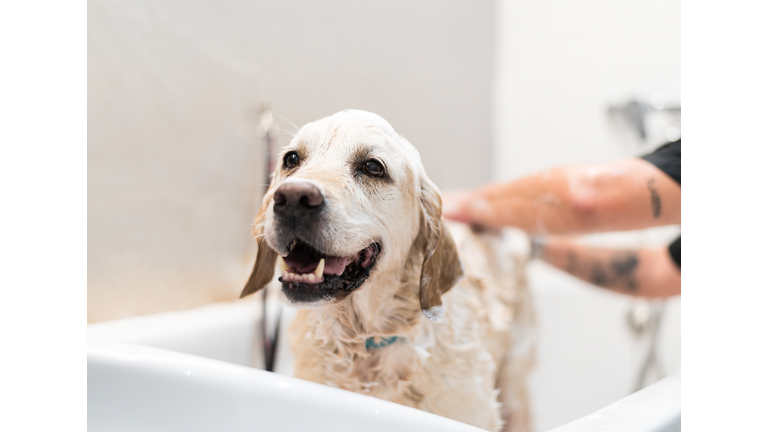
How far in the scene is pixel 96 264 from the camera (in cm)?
69

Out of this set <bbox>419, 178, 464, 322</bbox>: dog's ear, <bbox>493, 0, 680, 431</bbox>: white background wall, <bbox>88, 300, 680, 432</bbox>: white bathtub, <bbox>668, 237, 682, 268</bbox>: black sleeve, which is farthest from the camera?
<bbox>493, 0, 680, 431</bbox>: white background wall

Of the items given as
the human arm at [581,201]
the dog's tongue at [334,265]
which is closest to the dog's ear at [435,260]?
the dog's tongue at [334,265]

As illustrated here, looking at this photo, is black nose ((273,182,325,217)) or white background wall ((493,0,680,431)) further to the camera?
white background wall ((493,0,680,431))

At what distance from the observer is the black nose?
37 centimetres

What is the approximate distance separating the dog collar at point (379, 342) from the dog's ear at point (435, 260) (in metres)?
0.06

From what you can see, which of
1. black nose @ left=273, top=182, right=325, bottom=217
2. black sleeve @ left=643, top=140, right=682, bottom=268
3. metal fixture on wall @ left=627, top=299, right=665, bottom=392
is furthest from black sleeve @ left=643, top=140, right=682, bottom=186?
black nose @ left=273, top=182, right=325, bottom=217

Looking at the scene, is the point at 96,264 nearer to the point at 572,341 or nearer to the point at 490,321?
the point at 490,321

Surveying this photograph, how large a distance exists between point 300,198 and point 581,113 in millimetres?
1136

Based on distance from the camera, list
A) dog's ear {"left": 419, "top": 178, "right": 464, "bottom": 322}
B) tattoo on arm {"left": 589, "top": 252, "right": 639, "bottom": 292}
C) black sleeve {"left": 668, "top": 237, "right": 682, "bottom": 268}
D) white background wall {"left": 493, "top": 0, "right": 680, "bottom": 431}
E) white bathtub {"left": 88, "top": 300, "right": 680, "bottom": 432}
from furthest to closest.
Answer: white background wall {"left": 493, "top": 0, "right": 680, "bottom": 431}, tattoo on arm {"left": 589, "top": 252, "right": 639, "bottom": 292}, black sleeve {"left": 668, "top": 237, "right": 682, "bottom": 268}, dog's ear {"left": 419, "top": 178, "right": 464, "bottom": 322}, white bathtub {"left": 88, "top": 300, "right": 680, "bottom": 432}

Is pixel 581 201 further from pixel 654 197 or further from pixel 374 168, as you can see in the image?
pixel 374 168

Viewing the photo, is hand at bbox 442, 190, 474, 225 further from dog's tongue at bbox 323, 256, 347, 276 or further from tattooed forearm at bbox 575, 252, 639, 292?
dog's tongue at bbox 323, 256, 347, 276

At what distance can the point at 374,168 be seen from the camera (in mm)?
435

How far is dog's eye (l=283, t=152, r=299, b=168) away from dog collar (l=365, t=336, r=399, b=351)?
0.22 m
